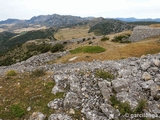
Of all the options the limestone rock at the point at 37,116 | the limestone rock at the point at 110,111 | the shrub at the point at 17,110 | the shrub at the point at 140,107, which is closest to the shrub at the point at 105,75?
the limestone rock at the point at 110,111

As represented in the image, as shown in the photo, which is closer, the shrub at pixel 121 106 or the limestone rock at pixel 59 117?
the limestone rock at pixel 59 117

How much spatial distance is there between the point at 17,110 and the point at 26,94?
5.87 ft

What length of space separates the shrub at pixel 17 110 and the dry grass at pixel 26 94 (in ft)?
0.48

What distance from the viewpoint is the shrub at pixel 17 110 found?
10.2m

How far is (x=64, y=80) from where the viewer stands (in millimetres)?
12898

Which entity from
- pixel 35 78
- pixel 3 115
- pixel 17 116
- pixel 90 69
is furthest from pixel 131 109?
pixel 35 78

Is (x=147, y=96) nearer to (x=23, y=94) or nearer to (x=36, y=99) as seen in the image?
(x=36, y=99)

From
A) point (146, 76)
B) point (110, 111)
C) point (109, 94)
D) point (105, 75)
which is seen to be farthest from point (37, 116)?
point (146, 76)

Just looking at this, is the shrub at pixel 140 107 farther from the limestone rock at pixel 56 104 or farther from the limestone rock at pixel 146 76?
the limestone rock at pixel 56 104

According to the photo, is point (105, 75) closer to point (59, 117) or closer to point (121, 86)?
point (121, 86)

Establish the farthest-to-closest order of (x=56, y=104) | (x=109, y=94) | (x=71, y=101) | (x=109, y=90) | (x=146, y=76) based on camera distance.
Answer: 1. (x=146, y=76)
2. (x=109, y=90)
3. (x=109, y=94)
4. (x=56, y=104)
5. (x=71, y=101)

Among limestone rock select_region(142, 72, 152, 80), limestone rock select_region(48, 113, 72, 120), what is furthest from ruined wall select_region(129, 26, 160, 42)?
limestone rock select_region(48, 113, 72, 120)

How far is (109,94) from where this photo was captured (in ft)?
36.0

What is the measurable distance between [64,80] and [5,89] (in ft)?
15.3
